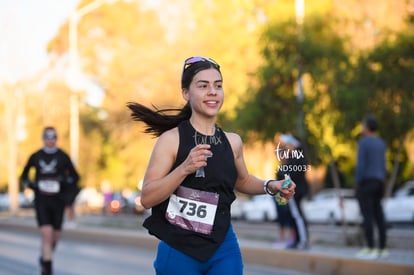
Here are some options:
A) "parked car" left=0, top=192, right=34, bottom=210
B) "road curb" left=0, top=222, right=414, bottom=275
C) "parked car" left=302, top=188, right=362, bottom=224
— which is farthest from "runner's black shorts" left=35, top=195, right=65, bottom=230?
"parked car" left=0, top=192, right=34, bottom=210

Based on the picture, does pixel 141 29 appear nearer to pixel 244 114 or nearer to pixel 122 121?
pixel 122 121

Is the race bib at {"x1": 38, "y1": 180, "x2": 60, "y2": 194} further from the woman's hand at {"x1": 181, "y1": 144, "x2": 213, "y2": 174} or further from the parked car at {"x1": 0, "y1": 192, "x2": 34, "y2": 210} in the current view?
the parked car at {"x1": 0, "y1": 192, "x2": 34, "y2": 210}

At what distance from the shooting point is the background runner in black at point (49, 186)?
35.6 ft

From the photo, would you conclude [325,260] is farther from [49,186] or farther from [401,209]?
[401,209]

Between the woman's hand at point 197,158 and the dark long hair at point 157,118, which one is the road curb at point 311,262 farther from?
the woman's hand at point 197,158

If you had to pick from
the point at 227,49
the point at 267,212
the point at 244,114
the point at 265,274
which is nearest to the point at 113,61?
the point at 227,49

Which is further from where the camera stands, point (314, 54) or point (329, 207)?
point (329, 207)

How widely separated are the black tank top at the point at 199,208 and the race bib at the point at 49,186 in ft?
21.4

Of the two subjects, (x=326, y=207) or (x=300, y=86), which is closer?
(x=300, y=86)

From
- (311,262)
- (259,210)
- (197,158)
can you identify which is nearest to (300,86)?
(311,262)

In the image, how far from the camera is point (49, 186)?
430 inches

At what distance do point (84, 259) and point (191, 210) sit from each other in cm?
1125

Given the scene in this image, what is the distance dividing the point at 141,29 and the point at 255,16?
15.6 meters

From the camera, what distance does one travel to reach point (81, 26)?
63.6 metres
